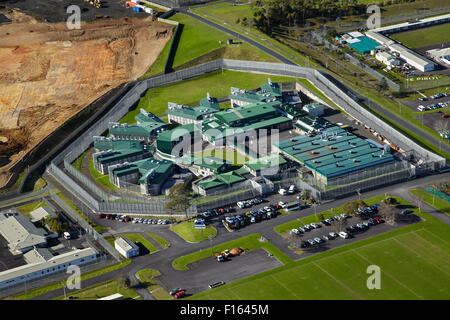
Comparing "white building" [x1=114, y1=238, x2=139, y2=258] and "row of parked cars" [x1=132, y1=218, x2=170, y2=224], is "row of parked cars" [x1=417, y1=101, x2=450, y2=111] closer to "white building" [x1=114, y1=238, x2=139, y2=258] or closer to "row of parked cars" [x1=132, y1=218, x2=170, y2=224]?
"row of parked cars" [x1=132, y1=218, x2=170, y2=224]

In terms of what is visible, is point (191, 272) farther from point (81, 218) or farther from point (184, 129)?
point (184, 129)

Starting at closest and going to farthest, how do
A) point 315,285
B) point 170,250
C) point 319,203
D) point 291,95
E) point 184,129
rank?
point 315,285, point 170,250, point 319,203, point 184,129, point 291,95

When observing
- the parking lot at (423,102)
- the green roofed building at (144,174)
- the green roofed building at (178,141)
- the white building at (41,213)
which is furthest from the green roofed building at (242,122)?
the white building at (41,213)

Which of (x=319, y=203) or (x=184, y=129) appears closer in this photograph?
(x=319, y=203)

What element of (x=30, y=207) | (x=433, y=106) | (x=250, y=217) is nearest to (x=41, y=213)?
(x=30, y=207)

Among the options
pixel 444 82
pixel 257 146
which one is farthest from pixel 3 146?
pixel 444 82

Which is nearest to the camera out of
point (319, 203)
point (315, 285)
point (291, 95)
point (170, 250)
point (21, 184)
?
point (315, 285)

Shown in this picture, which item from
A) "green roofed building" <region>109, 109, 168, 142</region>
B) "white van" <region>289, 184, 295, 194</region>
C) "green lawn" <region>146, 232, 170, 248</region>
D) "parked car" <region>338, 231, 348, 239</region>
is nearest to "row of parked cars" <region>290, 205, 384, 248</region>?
"parked car" <region>338, 231, 348, 239</region>

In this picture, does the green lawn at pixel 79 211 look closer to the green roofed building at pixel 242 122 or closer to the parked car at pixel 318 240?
the green roofed building at pixel 242 122
